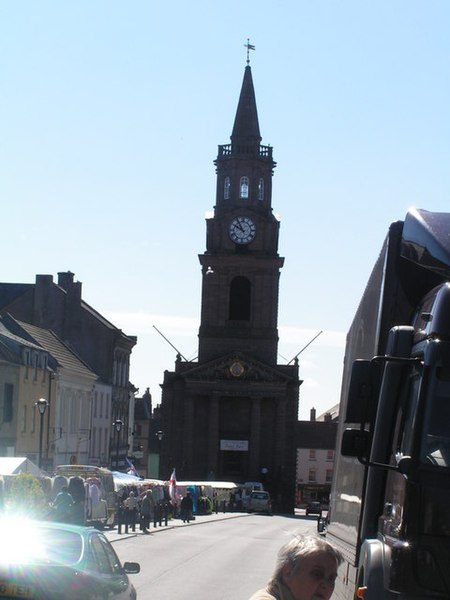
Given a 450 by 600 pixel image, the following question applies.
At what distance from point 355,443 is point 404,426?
43 cm

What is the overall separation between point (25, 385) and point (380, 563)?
161 ft

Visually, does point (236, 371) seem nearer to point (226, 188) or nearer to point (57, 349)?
point (226, 188)

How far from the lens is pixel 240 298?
10694cm

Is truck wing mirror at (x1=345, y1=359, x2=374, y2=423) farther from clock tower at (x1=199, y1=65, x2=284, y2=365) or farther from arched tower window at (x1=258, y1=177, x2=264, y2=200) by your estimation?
arched tower window at (x1=258, y1=177, x2=264, y2=200)

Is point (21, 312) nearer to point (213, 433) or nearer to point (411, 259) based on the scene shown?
point (213, 433)

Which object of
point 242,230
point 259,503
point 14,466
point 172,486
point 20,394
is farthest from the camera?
point 242,230

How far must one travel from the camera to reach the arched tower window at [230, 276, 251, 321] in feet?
349

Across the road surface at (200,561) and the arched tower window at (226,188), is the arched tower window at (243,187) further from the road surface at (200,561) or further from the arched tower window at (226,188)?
the road surface at (200,561)

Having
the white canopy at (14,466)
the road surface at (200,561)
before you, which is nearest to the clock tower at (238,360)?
the road surface at (200,561)

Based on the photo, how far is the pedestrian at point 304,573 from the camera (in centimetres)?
563

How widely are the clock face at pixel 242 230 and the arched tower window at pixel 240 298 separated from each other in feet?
10.4

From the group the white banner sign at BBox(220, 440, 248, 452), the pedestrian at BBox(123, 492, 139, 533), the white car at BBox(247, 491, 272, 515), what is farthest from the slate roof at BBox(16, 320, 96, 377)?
the white banner sign at BBox(220, 440, 248, 452)

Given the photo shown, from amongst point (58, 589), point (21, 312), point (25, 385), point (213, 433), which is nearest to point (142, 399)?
point (213, 433)

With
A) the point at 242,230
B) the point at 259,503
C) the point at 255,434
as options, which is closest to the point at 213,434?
the point at 255,434
